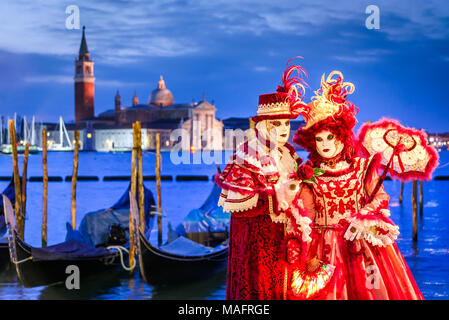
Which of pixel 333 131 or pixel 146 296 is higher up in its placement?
pixel 333 131

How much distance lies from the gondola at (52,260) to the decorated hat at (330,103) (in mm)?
3491

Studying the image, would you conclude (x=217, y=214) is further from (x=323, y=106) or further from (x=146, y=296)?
(x=323, y=106)

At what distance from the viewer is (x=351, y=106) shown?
290 centimetres

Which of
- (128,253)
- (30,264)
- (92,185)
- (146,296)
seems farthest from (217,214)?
(92,185)

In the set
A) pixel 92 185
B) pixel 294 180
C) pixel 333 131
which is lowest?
pixel 92 185

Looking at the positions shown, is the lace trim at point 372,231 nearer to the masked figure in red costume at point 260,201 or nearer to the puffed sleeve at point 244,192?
the masked figure in red costume at point 260,201

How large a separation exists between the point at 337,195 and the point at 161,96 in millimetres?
70353

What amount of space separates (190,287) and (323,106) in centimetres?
384

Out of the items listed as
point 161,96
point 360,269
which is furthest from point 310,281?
point 161,96

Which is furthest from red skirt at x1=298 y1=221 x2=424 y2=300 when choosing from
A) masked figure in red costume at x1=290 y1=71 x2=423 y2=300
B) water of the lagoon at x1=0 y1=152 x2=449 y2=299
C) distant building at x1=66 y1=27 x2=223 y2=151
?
distant building at x1=66 y1=27 x2=223 y2=151

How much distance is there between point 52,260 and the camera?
6062 mm

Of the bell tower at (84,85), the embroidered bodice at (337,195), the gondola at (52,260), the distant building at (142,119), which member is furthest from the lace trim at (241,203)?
the bell tower at (84,85)

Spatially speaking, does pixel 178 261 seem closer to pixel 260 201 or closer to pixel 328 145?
pixel 328 145
